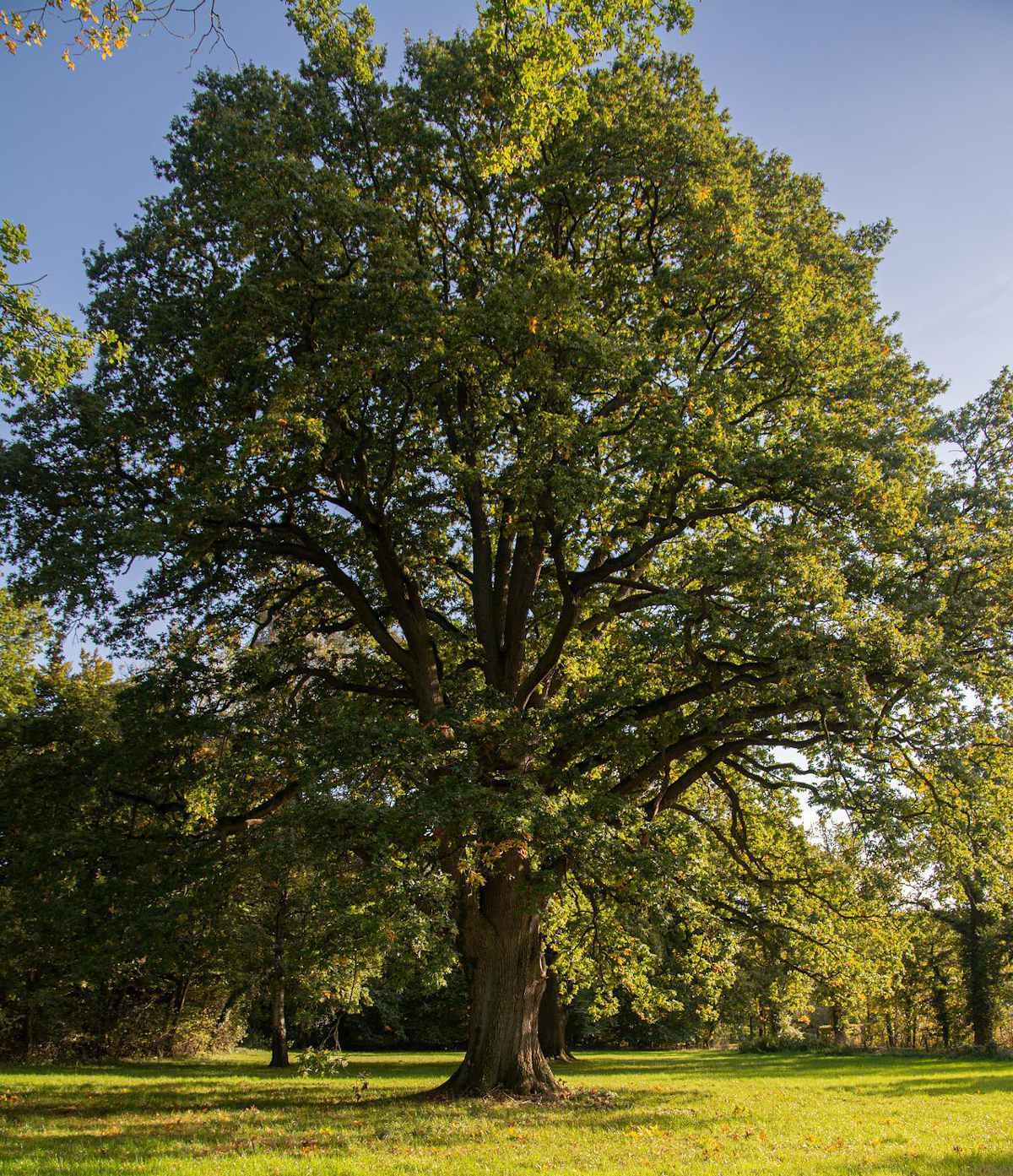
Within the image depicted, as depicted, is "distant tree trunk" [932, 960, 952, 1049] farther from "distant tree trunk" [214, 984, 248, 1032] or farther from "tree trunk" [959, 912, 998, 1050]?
"distant tree trunk" [214, 984, 248, 1032]

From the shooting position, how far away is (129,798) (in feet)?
44.5

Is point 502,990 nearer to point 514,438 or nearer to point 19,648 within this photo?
point 514,438

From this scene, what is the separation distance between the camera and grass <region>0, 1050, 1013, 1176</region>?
24.6ft

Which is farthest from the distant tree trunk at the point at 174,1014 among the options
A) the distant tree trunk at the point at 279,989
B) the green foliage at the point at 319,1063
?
the green foliage at the point at 319,1063

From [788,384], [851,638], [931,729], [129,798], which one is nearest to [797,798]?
[931,729]

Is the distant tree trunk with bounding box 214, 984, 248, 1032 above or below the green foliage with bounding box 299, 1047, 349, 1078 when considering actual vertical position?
below

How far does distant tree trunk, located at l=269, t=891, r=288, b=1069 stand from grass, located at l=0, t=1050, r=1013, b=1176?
3.30 m

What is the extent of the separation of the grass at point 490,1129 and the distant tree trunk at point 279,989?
3.30 meters

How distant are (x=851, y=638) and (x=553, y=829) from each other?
14.7 feet

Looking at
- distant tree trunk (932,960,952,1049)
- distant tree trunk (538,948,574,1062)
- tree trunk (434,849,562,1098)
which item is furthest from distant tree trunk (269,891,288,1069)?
distant tree trunk (932,960,952,1049)

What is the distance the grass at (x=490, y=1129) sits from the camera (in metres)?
7.49

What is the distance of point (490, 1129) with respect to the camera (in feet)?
31.9

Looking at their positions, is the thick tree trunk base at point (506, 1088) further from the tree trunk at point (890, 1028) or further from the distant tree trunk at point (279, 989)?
the tree trunk at point (890, 1028)

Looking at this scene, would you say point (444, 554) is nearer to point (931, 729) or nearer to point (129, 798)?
point (129, 798)
